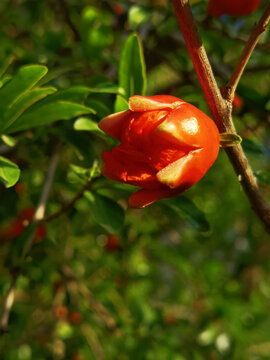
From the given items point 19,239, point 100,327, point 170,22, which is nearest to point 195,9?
point 170,22

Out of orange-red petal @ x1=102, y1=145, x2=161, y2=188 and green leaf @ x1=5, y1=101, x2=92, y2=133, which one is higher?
green leaf @ x1=5, y1=101, x2=92, y2=133

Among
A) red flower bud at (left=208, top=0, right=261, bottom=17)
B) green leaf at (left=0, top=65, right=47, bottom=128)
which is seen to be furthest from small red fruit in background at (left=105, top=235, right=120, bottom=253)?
green leaf at (left=0, top=65, right=47, bottom=128)

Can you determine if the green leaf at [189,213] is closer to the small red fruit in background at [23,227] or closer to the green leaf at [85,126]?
the green leaf at [85,126]

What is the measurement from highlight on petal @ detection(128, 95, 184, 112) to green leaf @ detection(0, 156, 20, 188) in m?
0.23

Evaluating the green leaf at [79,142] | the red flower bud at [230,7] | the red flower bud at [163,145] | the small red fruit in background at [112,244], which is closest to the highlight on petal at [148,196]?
the red flower bud at [163,145]

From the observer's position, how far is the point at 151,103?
516 mm

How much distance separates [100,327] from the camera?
1.67m

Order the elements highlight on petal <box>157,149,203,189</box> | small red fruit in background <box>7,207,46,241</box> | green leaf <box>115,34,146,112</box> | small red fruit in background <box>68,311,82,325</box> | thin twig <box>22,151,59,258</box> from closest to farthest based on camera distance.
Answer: highlight on petal <box>157,149,203,189</box> → green leaf <box>115,34,146,112</box> → thin twig <box>22,151,59,258</box> → small red fruit in background <box>7,207,46,241</box> → small red fruit in background <box>68,311,82,325</box>

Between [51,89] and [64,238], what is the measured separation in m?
0.84

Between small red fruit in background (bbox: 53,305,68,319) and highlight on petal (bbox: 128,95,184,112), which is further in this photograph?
small red fruit in background (bbox: 53,305,68,319)

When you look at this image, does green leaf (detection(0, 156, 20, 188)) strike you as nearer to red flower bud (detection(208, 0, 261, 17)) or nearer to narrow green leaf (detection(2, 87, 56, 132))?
narrow green leaf (detection(2, 87, 56, 132))

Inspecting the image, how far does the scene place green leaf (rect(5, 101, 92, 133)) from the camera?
71 cm

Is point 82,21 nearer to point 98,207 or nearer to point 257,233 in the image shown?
point 98,207

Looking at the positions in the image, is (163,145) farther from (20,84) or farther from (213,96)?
(20,84)
